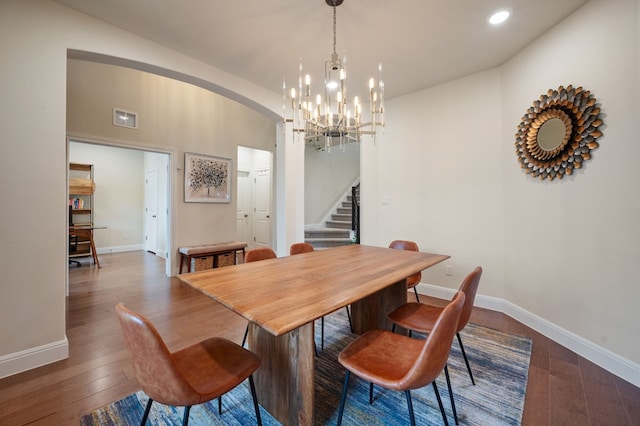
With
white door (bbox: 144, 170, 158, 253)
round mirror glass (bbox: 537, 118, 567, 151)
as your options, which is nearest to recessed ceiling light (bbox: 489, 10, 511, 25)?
round mirror glass (bbox: 537, 118, 567, 151)

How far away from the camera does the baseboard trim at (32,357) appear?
1.89 meters

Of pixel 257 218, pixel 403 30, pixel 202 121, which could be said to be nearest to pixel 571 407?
pixel 403 30

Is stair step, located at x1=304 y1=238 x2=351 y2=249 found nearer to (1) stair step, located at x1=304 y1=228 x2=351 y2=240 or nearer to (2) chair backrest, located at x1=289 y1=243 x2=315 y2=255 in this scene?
(1) stair step, located at x1=304 y1=228 x2=351 y2=240

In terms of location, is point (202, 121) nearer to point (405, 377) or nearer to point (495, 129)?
point (495, 129)

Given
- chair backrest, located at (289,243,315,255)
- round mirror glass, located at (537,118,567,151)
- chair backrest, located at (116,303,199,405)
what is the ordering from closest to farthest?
chair backrest, located at (116,303,199,405) < round mirror glass, located at (537,118,567,151) < chair backrest, located at (289,243,315,255)

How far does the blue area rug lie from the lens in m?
1.50

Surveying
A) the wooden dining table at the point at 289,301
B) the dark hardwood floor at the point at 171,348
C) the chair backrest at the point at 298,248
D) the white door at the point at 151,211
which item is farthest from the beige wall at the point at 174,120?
the wooden dining table at the point at 289,301

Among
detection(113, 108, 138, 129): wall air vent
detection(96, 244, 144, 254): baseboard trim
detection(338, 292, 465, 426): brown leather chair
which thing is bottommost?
detection(96, 244, 144, 254): baseboard trim

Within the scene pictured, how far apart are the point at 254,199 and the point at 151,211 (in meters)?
2.59

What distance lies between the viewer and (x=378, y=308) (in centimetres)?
245

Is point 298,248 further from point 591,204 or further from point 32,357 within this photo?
point 591,204

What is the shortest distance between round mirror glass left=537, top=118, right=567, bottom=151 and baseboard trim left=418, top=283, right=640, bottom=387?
1652 mm

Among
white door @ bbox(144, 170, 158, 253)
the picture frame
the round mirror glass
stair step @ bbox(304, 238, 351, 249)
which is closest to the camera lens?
the round mirror glass

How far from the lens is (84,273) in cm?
470
